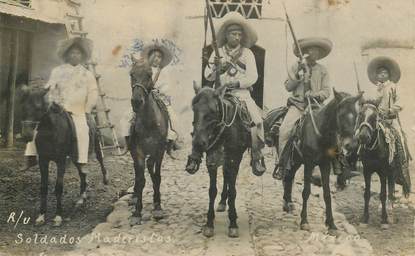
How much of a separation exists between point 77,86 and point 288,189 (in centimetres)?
257

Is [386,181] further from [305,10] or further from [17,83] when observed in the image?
[17,83]

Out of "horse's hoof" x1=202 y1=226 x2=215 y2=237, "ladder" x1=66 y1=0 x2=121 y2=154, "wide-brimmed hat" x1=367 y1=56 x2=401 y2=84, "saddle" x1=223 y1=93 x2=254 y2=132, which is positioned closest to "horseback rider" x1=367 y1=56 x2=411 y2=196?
"wide-brimmed hat" x1=367 y1=56 x2=401 y2=84

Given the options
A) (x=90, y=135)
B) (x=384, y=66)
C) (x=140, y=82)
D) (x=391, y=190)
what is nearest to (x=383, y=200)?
(x=391, y=190)

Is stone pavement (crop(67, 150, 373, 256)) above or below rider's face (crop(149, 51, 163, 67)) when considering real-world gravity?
below

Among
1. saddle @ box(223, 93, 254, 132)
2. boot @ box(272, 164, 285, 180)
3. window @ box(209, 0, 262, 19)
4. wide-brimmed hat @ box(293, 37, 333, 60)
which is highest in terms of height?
window @ box(209, 0, 262, 19)

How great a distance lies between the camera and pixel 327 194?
4.91m

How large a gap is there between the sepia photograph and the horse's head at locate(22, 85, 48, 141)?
174 millimetres

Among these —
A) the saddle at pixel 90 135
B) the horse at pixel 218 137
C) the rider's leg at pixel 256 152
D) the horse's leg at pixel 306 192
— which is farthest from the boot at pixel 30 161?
the horse's leg at pixel 306 192

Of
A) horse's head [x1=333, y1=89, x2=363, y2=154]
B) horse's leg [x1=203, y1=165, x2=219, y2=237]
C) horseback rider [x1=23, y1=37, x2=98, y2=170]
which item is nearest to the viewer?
horse's head [x1=333, y1=89, x2=363, y2=154]

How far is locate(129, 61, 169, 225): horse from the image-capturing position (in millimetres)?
4887

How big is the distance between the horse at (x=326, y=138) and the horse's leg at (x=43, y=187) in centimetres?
258

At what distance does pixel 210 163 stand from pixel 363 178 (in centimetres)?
187

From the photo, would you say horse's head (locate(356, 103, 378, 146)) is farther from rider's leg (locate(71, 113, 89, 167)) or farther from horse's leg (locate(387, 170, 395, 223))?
rider's leg (locate(71, 113, 89, 167))

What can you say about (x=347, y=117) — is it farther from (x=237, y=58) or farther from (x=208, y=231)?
(x=208, y=231)
